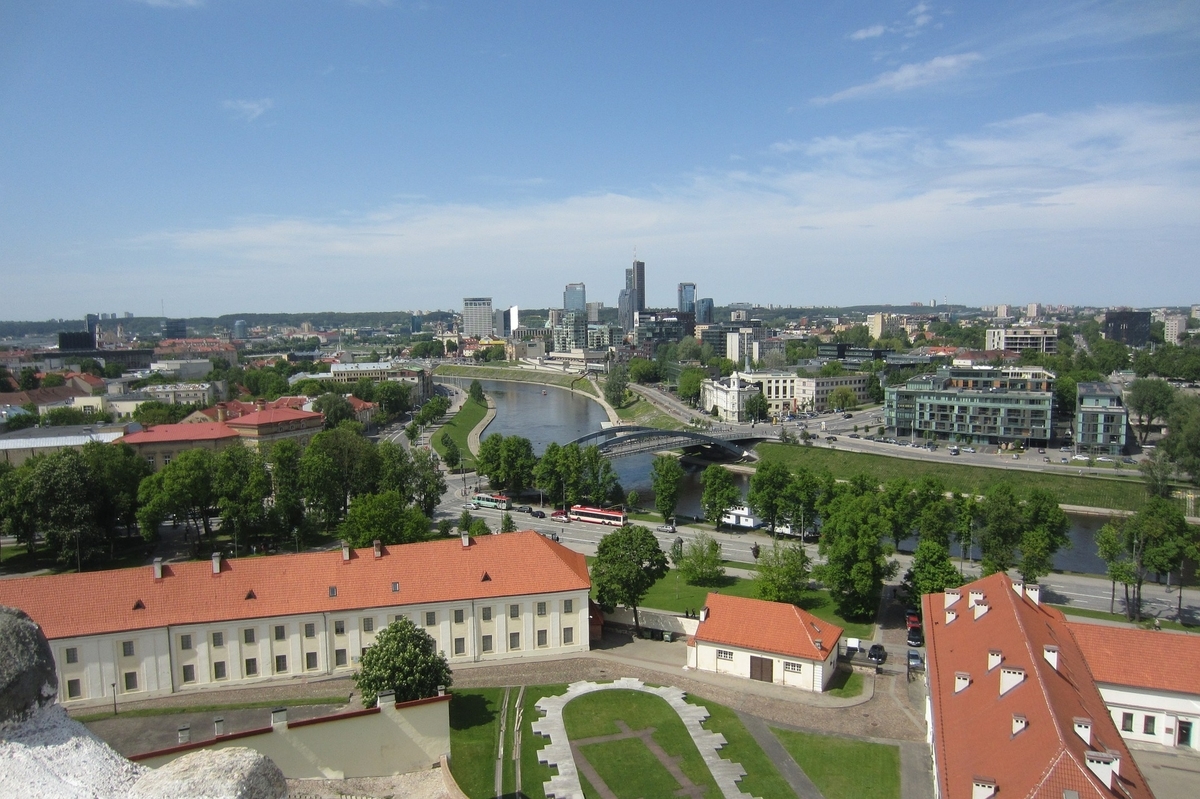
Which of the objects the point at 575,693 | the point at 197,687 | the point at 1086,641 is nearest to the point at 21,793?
the point at 575,693

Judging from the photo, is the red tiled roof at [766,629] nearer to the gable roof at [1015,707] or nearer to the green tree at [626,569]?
the green tree at [626,569]

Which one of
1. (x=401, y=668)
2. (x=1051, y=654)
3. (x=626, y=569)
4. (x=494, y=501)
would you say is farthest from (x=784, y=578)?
(x=494, y=501)

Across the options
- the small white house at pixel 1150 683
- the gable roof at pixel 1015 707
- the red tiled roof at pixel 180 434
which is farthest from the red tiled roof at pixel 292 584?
the red tiled roof at pixel 180 434

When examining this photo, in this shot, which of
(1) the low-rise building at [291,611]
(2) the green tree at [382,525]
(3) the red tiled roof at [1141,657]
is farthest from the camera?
(2) the green tree at [382,525]

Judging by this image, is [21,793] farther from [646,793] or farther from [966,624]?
[966,624]

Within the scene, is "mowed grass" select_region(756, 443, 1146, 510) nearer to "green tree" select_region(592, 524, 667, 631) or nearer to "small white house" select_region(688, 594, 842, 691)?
"green tree" select_region(592, 524, 667, 631)

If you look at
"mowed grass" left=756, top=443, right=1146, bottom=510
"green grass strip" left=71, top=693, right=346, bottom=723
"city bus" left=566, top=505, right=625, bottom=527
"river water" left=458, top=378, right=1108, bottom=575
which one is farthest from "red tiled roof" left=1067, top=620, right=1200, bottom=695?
"mowed grass" left=756, top=443, right=1146, bottom=510

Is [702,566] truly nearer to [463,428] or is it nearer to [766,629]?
[766,629]
